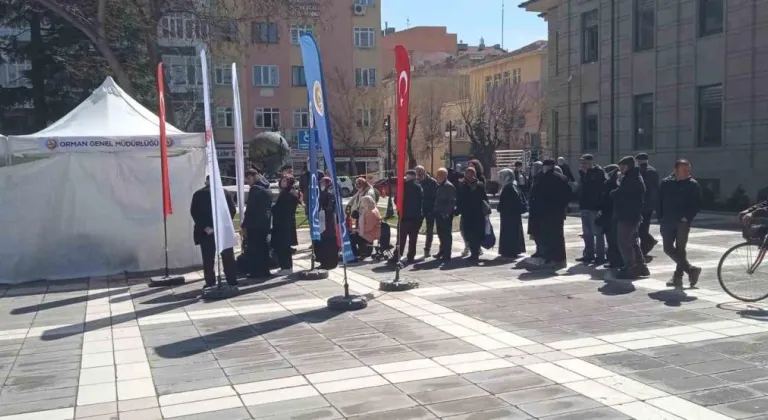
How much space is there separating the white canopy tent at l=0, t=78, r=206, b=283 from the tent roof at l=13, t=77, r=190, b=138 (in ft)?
0.07

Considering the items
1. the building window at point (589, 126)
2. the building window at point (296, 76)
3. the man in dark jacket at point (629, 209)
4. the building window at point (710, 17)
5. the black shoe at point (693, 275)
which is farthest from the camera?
the building window at point (296, 76)

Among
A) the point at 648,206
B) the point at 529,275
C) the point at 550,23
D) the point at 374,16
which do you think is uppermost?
the point at 374,16

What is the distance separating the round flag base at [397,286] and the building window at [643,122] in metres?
22.7

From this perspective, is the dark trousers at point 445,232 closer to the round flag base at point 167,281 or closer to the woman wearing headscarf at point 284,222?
the woman wearing headscarf at point 284,222

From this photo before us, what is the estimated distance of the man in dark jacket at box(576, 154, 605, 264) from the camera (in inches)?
491

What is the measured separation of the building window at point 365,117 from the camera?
181ft

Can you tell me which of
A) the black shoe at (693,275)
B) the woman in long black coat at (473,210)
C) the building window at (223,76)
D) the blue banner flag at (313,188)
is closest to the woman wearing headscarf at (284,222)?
the blue banner flag at (313,188)

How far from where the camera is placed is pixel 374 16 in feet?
188

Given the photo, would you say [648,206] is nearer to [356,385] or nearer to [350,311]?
[350,311]

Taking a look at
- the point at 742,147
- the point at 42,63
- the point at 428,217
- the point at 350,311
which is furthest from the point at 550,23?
the point at 350,311

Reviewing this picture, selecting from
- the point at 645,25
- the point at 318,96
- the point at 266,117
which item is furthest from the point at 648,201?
the point at 266,117

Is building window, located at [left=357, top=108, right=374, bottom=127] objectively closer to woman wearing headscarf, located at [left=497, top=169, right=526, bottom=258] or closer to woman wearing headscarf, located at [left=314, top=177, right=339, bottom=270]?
woman wearing headscarf, located at [left=497, top=169, right=526, bottom=258]

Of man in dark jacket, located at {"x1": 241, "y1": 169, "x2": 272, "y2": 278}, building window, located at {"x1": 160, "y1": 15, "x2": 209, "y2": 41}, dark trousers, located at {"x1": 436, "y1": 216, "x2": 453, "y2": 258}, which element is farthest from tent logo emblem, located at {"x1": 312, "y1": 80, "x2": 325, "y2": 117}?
building window, located at {"x1": 160, "y1": 15, "x2": 209, "y2": 41}

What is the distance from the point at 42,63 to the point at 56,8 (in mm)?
10917
